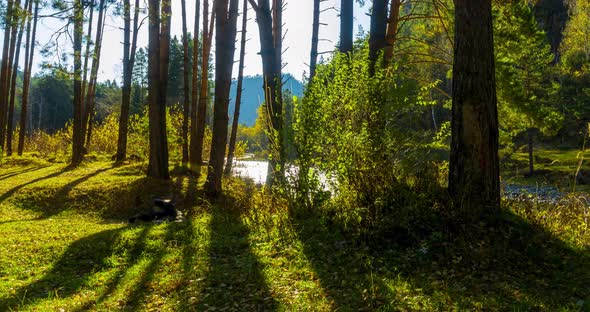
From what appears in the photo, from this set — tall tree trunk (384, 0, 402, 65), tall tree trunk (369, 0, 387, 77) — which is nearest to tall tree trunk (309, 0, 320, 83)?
tall tree trunk (384, 0, 402, 65)

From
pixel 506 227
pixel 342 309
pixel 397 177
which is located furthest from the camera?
pixel 397 177

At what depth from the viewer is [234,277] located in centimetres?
447

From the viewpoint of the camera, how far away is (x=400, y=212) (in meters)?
4.80

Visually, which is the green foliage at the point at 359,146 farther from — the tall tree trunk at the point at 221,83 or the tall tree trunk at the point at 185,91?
the tall tree trunk at the point at 185,91

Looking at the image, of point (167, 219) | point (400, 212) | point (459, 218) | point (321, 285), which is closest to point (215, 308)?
→ point (321, 285)

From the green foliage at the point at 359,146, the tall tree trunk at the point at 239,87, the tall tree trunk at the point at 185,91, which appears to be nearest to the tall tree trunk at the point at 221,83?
the green foliage at the point at 359,146

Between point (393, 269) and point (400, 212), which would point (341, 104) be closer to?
point (400, 212)

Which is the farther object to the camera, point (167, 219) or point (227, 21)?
point (227, 21)

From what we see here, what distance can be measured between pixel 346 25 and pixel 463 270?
7.47 m

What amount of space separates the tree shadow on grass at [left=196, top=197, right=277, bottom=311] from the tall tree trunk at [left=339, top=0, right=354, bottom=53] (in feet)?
18.3

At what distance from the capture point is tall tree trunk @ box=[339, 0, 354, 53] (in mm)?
10031

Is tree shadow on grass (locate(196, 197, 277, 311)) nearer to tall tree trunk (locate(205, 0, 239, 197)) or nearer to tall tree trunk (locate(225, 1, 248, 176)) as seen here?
tall tree trunk (locate(205, 0, 239, 197))

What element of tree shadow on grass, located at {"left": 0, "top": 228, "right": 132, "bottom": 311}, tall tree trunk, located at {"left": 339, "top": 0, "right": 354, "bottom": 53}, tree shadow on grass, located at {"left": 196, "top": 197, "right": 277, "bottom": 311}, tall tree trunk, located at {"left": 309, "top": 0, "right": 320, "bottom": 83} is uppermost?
tall tree trunk, located at {"left": 309, "top": 0, "right": 320, "bottom": 83}

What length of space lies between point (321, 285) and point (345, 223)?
1.16 metres
